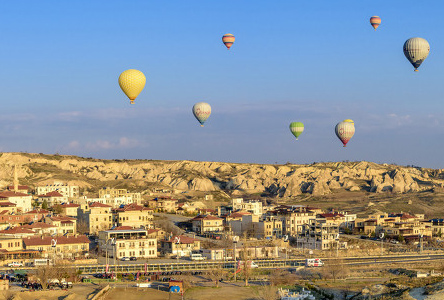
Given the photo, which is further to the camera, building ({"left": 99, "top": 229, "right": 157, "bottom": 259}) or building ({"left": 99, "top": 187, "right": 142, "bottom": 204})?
building ({"left": 99, "top": 187, "right": 142, "bottom": 204})

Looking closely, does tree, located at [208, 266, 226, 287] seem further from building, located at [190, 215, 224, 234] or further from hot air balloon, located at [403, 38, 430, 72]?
hot air balloon, located at [403, 38, 430, 72]

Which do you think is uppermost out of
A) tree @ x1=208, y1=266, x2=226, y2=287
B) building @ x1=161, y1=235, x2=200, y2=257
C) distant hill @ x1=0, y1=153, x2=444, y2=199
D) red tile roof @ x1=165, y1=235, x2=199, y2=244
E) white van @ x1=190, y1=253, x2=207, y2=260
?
distant hill @ x1=0, y1=153, x2=444, y2=199

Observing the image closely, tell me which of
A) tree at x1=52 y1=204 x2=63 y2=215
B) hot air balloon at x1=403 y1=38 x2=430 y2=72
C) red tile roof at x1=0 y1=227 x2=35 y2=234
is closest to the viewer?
red tile roof at x1=0 y1=227 x2=35 y2=234

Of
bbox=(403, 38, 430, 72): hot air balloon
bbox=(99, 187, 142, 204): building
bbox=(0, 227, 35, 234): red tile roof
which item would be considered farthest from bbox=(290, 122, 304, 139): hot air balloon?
bbox=(0, 227, 35, 234): red tile roof

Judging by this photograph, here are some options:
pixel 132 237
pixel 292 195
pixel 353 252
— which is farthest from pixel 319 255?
pixel 292 195

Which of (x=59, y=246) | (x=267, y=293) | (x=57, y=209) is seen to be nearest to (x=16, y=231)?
(x=59, y=246)

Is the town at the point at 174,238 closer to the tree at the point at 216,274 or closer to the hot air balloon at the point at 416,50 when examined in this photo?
the tree at the point at 216,274
